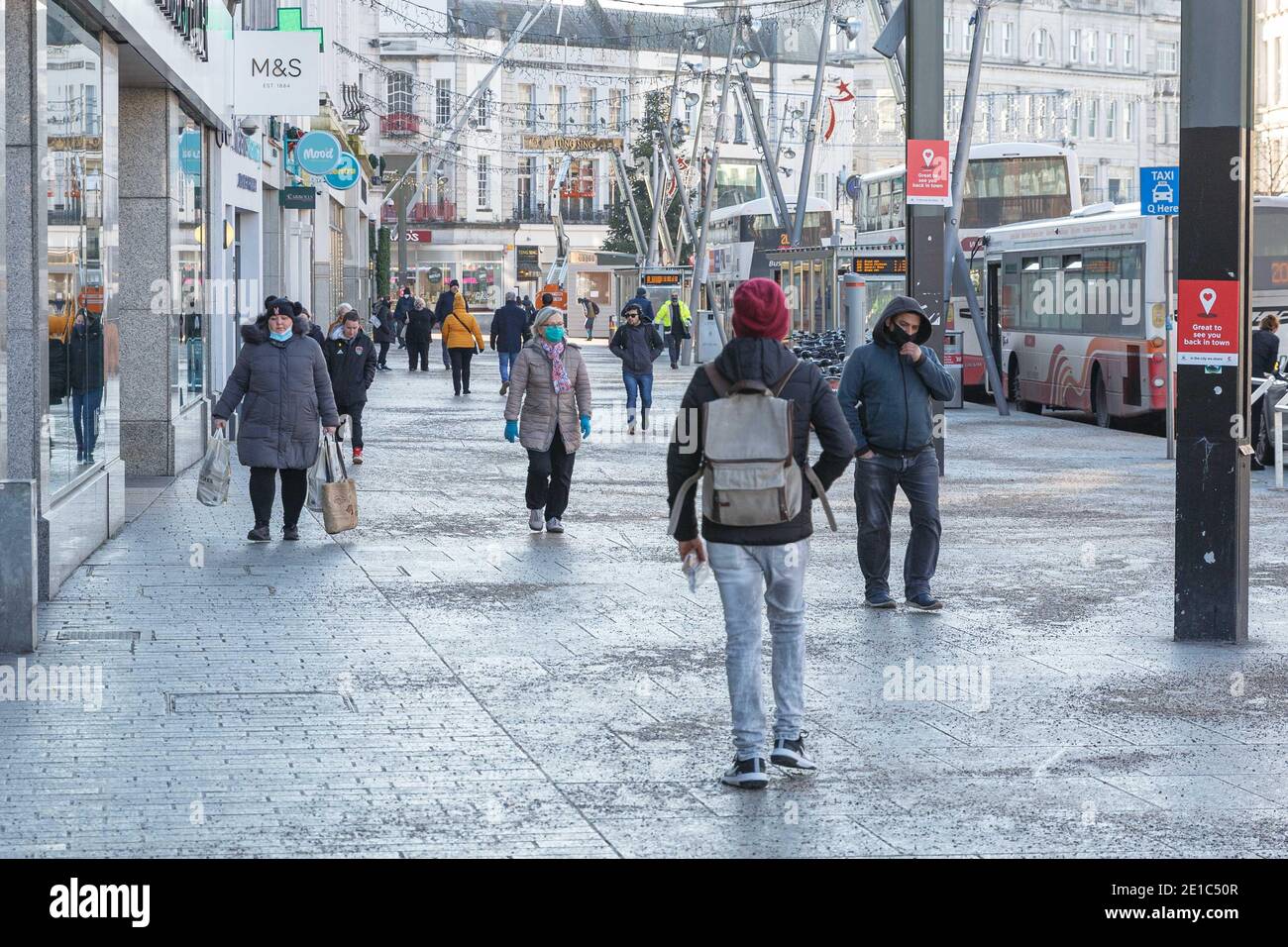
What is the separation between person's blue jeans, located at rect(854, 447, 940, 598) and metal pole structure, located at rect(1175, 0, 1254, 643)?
5.04ft

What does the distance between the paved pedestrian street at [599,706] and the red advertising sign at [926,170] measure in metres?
4.42

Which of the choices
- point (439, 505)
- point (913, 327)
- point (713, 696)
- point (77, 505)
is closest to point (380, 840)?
point (713, 696)

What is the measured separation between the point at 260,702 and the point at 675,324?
43.0 metres

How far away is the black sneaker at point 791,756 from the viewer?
7449 millimetres

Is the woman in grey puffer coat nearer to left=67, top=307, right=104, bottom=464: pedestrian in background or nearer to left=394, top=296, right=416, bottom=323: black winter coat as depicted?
left=67, top=307, right=104, bottom=464: pedestrian in background

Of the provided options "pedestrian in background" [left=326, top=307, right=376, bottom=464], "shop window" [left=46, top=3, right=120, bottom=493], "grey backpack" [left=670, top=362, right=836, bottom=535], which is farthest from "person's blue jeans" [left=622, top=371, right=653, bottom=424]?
"grey backpack" [left=670, top=362, right=836, bottom=535]

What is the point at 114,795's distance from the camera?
23.1 ft

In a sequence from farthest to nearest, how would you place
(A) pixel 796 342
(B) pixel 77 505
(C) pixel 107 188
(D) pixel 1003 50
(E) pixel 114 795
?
(D) pixel 1003 50
(A) pixel 796 342
(C) pixel 107 188
(B) pixel 77 505
(E) pixel 114 795

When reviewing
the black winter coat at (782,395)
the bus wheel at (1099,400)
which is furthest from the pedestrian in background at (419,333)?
the black winter coat at (782,395)

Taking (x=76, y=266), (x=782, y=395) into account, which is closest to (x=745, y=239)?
(x=76, y=266)

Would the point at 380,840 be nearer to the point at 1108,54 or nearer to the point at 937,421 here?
the point at 937,421

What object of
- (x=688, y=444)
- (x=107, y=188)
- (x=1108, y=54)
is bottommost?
(x=688, y=444)

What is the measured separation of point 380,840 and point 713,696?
2737 millimetres
